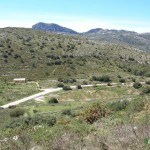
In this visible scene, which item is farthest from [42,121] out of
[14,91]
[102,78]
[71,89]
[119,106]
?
[102,78]

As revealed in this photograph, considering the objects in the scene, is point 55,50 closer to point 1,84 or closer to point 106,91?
point 1,84

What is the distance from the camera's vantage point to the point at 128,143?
41.5 ft

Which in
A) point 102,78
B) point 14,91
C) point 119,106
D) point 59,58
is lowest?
point 14,91

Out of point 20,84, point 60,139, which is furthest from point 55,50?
point 60,139

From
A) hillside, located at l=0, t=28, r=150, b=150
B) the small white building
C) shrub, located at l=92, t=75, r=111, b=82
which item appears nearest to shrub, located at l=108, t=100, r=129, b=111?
hillside, located at l=0, t=28, r=150, b=150

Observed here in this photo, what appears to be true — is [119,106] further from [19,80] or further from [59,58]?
[59,58]

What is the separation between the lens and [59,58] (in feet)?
417

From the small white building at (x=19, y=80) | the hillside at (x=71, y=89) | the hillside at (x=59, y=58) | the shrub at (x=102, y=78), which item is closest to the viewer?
the hillside at (x=71, y=89)

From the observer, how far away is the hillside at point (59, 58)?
113750mm

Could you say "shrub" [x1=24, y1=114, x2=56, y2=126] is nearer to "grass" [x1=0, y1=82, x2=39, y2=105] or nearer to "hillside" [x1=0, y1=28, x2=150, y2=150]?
"hillside" [x1=0, y1=28, x2=150, y2=150]

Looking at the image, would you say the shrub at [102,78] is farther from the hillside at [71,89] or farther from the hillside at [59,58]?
the hillside at [59,58]

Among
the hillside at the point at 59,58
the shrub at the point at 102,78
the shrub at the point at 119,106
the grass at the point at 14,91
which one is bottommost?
the grass at the point at 14,91

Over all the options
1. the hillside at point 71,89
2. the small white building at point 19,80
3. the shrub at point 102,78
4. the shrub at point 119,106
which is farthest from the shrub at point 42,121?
the shrub at point 102,78

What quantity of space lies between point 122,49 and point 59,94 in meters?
81.1
